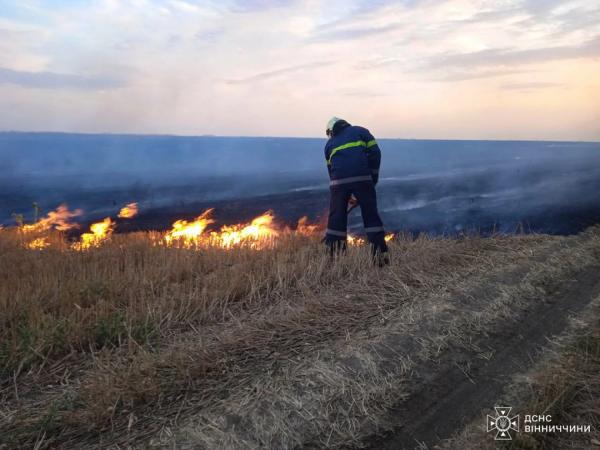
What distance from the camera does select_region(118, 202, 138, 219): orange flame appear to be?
19.8 metres

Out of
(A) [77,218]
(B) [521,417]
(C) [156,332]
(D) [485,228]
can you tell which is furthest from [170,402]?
(A) [77,218]

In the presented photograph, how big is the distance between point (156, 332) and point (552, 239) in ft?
24.0

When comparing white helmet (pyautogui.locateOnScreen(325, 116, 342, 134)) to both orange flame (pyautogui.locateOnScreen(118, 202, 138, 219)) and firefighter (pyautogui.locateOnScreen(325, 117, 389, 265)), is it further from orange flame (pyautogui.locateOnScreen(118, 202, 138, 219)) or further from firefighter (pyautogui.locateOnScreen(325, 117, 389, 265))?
orange flame (pyautogui.locateOnScreen(118, 202, 138, 219))

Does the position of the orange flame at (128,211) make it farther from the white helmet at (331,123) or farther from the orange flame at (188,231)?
the white helmet at (331,123)

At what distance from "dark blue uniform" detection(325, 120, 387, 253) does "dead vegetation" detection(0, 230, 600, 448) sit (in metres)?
0.35

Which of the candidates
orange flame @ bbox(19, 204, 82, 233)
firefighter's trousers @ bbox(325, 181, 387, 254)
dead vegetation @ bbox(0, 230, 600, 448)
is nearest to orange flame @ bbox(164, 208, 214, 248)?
dead vegetation @ bbox(0, 230, 600, 448)

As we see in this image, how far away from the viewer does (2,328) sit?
14.1 feet

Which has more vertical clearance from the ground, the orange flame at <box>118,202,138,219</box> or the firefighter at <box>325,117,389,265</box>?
the firefighter at <box>325,117,389,265</box>

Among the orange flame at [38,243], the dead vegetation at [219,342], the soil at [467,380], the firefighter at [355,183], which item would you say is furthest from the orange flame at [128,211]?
the soil at [467,380]

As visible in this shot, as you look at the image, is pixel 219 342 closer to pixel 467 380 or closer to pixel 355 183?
pixel 467 380

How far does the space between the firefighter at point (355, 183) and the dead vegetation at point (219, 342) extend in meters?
0.29

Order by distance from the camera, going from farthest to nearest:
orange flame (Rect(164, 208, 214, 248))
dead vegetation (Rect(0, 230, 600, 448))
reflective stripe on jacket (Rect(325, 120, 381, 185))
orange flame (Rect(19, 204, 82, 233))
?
orange flame (Rect(19, 204, 82, 233)), orange flame (Rect(164, 208, 214, 248)), reflective stripe on jacket (Rect(325, 120, 381, 185)), dead vegetation (Rect(0, 230, 600, 448))

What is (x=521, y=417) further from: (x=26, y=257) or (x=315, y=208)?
(x=315, y=208)

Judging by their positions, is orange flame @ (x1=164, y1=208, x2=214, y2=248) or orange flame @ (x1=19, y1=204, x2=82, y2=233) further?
orange flame @ (x1=19, y1=204, x2=82, y2=233)
